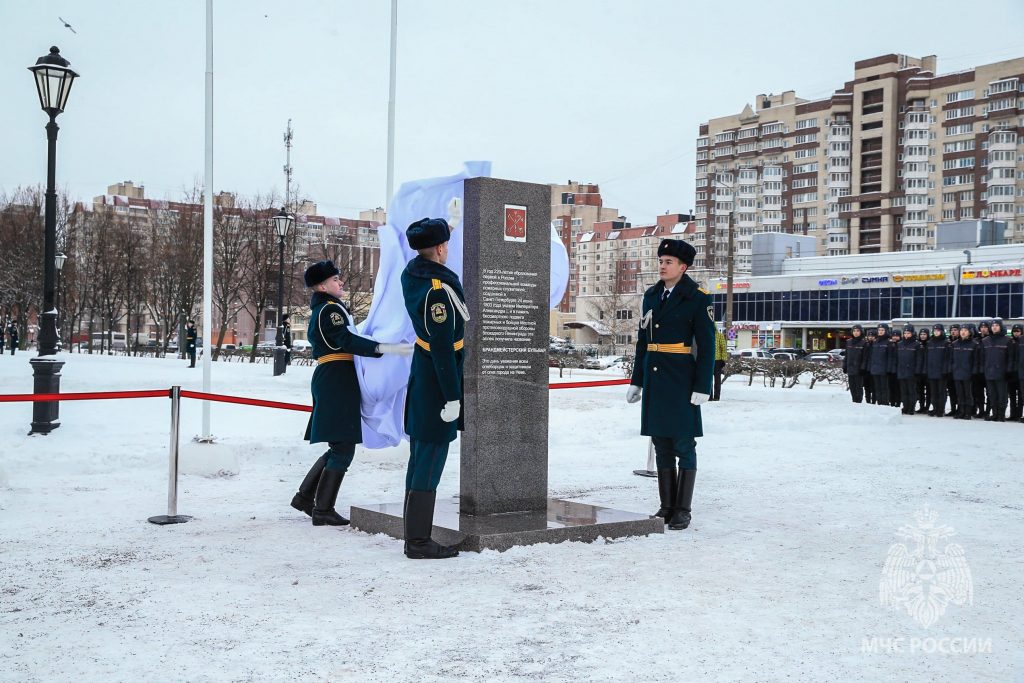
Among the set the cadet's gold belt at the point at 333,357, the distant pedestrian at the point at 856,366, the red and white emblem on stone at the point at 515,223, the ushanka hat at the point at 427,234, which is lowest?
the distant pedestrian at the point at 856,366

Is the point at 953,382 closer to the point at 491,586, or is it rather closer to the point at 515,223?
the point at 515,223

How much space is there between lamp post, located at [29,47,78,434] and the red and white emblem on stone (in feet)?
26.6

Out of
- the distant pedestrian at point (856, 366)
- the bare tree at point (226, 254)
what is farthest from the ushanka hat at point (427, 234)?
the bare tree at point (226, 254)

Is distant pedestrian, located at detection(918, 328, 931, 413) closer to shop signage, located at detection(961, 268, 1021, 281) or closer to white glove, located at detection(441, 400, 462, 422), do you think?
white glove, located at detection(441, 400, 462, 422)

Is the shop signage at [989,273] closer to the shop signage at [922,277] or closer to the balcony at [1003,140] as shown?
the shop signage at [922,277]

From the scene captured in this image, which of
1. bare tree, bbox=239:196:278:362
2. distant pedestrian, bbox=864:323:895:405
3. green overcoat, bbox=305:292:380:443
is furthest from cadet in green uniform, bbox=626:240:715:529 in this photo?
bare tree, bbox=239:196:278:362

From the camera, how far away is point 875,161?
344 ft

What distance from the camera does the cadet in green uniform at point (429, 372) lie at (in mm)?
6242

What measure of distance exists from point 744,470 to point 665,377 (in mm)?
3921

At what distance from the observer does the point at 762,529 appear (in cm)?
754

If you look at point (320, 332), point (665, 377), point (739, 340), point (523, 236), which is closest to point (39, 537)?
point (320, 332)

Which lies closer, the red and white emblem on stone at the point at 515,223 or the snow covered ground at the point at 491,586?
the snow covered ground at the point at 491,586

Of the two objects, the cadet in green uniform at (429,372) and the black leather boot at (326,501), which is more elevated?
the cadet in green uniform at (429,372)

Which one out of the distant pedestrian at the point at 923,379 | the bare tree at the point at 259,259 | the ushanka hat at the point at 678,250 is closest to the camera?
the ushanka hat at the point at 678,250
